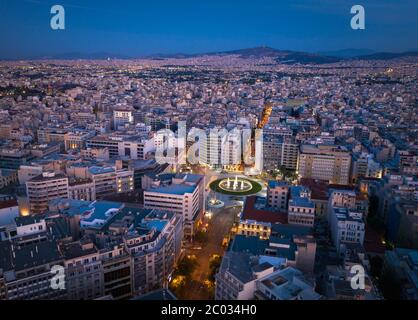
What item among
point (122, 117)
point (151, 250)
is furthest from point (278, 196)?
point (122, 117)

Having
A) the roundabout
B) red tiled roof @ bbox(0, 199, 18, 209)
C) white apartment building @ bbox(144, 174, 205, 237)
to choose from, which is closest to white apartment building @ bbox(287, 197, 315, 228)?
white apartment building @ bbox(144, 174, 205, 237)

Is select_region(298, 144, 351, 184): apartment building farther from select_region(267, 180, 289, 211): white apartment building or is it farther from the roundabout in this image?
select_region(267, 180, 289, 211): white apartment building

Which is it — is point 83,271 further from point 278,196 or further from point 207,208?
point 278,196

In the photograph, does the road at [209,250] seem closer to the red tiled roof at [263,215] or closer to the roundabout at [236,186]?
the red tiled roof at [263,215]
